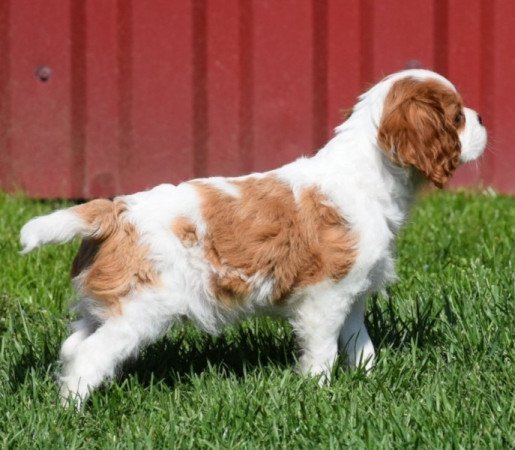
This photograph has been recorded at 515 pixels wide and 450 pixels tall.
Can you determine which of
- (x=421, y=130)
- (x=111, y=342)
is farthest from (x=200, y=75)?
(x=111, y=342)

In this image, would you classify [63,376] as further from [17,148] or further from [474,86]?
[474,86]

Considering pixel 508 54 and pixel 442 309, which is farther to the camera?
pixel 508 54

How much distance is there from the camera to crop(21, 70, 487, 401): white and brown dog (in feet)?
13.5

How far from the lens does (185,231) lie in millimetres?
4164

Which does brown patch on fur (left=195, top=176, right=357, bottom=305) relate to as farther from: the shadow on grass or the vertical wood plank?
the vertical wood plank

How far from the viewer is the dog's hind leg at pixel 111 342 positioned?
4094 mm

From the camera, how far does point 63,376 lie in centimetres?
421

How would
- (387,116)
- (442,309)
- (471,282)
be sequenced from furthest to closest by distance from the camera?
(471,282) < (442,309) < (387,116)

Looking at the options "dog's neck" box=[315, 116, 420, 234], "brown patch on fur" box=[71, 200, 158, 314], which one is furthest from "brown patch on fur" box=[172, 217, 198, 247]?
"dog's neck" box=[315, 116, 420, 234]

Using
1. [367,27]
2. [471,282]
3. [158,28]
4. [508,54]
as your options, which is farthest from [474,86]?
[471,282]

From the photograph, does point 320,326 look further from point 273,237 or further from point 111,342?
point 111,342

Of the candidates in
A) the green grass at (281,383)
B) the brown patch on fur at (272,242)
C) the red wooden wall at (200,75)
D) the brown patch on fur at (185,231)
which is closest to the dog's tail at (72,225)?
the brown patch on fur at (185,231)

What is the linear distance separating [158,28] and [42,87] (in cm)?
80

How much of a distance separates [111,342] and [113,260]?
27 centimetres
